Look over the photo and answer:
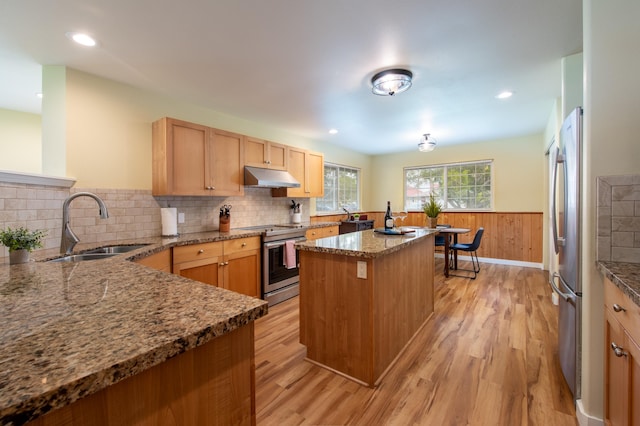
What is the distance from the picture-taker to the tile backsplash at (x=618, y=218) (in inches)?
55.0

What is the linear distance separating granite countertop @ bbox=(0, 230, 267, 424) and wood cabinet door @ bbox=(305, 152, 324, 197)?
338 cm

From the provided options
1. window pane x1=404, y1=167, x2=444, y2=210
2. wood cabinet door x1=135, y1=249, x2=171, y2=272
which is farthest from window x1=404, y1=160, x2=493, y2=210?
wood cabinet door x1=135, y1=249, x2=171, y2=272

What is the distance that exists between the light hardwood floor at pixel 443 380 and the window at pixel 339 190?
118 inches

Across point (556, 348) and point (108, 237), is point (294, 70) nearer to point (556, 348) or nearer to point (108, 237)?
point (108, 237)

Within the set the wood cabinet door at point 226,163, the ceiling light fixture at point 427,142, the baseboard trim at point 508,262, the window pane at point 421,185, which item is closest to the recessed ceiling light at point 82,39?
the wood cabinet door at point 226,163

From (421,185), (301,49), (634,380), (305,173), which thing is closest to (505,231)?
(421,185)

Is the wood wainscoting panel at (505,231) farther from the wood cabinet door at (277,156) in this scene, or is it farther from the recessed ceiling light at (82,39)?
the recessed ceiling light at (82,39)

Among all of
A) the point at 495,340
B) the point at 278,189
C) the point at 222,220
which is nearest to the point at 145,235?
the point at 222,220

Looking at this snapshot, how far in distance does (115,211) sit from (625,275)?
367 cm

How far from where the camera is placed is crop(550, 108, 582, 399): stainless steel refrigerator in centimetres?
160

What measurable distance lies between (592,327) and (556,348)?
1123 millimetres

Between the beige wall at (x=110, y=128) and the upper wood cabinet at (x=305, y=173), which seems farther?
the upper wood cabinet at (x=305, y=173)

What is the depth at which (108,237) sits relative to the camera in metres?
2.62

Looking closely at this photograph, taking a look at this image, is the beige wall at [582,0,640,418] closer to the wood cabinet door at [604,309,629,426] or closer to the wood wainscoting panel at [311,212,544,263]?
the wood cabinet door at [604,309,629,426]
